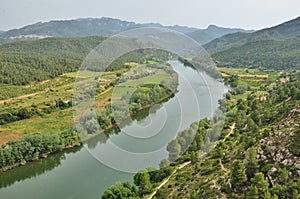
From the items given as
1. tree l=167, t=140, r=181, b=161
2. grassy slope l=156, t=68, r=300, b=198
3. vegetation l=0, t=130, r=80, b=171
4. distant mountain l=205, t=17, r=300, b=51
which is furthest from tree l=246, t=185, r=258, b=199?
distant mountain l=205, t=17, r=300, b=51

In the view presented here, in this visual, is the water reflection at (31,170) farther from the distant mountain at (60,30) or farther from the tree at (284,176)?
the distant mountain at (60,30)

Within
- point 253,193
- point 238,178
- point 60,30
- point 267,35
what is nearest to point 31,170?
point 238,178

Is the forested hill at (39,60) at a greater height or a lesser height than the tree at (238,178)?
greater

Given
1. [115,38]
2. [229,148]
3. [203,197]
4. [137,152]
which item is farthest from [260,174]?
[115,38]

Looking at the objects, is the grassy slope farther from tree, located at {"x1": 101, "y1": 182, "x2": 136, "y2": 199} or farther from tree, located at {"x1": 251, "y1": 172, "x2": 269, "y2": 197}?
tree, located at {"x1": 101, "y1": 182, "x2": 136, "y2": 199}

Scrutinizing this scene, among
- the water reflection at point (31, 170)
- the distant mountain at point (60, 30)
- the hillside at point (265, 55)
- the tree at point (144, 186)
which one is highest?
the distant mountain at point (60, 30)

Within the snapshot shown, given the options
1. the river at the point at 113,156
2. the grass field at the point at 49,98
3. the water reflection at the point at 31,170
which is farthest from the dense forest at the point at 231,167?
the water reflection at the point at 31,170
